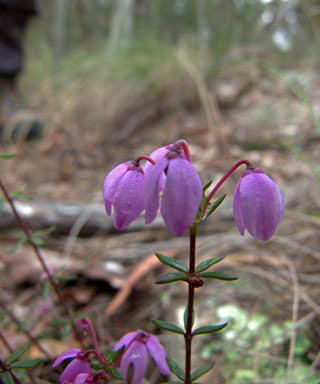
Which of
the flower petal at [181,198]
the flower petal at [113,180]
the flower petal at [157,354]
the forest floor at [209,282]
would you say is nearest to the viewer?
the flower petal at [181,198]

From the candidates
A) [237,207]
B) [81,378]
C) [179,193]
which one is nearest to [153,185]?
[179,193]

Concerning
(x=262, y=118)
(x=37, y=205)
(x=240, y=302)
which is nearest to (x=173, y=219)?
(x=240, y=302)

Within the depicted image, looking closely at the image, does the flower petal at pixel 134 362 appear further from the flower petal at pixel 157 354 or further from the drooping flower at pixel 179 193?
the drooping flower at pixel 179 193

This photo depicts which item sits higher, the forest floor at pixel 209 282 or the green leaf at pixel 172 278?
the green leaf at pixel 172 278

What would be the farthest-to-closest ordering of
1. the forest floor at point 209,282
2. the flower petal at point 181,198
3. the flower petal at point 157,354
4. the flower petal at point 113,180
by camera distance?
1. the forest floor at point 209,282
2. the flower petal at point 157,354
3. the flower petal at point 113,180
4. the flower petal at point 181,198

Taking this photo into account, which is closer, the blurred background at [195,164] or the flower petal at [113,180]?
the flower petal at [113,180]

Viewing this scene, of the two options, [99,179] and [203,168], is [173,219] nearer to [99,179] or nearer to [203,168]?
[203,168]

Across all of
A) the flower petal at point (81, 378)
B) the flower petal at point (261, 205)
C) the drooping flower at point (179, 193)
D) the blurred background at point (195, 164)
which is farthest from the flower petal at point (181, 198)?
the blurred background at point (195, 164)
